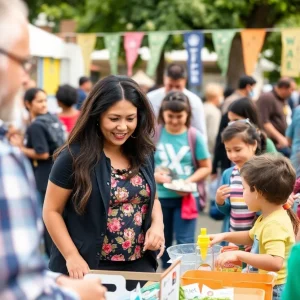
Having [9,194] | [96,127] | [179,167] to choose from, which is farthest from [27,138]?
[9,194]

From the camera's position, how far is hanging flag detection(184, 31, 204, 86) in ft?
47.9

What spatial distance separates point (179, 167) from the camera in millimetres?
5961

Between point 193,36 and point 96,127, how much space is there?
1134cm

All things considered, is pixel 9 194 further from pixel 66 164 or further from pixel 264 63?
pixel 264 63

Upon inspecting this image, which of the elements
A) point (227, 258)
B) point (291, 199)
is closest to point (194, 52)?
point (291, 199)

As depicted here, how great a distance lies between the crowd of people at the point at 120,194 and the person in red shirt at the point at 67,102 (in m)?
2.51

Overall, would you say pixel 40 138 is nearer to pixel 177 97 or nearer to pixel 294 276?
pixel 177 97

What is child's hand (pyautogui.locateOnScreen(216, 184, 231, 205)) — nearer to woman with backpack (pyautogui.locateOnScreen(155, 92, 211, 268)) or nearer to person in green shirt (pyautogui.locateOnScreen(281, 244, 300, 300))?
woman with backpack (pyautogui.locateOnScreen(155, 92, 211, 268))

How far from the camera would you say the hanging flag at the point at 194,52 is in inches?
575

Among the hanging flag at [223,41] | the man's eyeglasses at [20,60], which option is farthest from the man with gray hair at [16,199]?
the hanging flag at [223,41]

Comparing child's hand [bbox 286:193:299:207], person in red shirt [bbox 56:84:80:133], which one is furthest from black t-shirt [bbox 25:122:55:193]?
child's hand [bbox 286:193:299:207]

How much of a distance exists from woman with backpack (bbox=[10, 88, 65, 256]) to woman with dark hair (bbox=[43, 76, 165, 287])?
348cm

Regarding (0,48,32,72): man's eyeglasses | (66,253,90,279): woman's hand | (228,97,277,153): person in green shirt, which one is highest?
(0,48,32,72): man's eyeglasses

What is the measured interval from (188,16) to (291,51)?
6047mm
